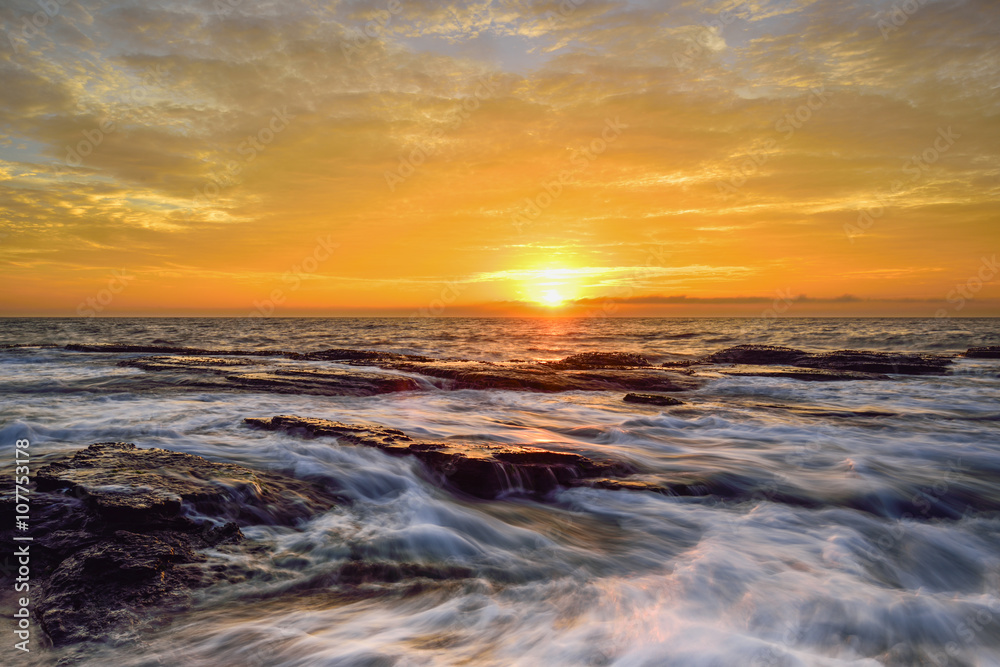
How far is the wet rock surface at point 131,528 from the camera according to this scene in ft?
11.5

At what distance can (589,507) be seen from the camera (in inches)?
270

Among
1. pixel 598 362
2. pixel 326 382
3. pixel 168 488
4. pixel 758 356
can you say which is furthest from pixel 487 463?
pixel 758 356

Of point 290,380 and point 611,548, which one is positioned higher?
point 290,380

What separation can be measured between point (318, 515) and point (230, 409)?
6.65m

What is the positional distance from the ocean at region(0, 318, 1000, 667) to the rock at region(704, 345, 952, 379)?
1084cm

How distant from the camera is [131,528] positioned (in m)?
4.34

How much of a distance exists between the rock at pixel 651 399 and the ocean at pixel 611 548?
7.67 feet

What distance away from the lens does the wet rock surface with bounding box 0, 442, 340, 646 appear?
351 centimetres

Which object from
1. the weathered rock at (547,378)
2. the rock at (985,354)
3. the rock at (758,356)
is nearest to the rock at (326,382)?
the weathered rock at (547,378)

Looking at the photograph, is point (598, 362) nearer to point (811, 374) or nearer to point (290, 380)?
point (811, 374)

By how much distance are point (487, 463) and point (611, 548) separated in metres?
2.24

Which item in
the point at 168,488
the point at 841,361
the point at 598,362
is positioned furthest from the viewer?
the point at 598,362

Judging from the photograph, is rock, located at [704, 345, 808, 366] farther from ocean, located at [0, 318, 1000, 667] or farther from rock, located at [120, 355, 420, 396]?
rock, located at [120, 355, 420, 396]

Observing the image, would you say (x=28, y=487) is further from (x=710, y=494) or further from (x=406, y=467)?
(x=710, y=494)
